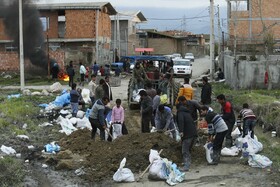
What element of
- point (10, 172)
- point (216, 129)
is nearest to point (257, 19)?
point (216, 129)

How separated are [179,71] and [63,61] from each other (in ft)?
31.8

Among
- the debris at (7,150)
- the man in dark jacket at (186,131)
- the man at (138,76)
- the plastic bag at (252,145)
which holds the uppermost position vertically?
the man at (138,76)

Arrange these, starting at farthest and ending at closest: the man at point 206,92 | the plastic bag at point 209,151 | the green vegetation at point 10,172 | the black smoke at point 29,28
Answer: the black smoke at point 29,28 < the man at point 206,92 < the plastic bag at point 209,151 < the green vegetation at point 10,172

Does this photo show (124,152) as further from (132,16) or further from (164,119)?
(132,16)

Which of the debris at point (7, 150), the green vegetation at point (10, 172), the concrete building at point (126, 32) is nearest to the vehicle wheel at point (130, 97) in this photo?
the debris at point (7, 150)

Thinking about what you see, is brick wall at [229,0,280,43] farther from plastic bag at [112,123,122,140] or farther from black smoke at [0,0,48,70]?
plastic bag at [112,123,122,140]

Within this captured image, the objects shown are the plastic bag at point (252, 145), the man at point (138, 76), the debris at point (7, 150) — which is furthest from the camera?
the man at point (138, 76)

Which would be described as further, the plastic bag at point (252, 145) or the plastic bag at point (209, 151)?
the plastic bag at point (252, 145)

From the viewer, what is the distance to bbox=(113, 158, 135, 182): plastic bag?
31.3 ft

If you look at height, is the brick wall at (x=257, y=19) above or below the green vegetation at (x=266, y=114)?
above

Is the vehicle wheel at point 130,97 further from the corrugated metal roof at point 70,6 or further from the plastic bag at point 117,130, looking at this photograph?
the corrugated metal roof at point 70,6

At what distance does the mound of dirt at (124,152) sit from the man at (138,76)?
6.45m

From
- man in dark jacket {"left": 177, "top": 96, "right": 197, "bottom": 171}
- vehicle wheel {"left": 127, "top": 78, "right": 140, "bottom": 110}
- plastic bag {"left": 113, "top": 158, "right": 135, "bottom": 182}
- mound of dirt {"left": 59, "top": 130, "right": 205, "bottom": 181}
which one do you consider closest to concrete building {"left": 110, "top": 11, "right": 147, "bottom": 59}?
vehicle wheel {"left": 127, "top": 78, "right": 140, "bottom": 110}

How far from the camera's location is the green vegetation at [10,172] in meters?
9.01
